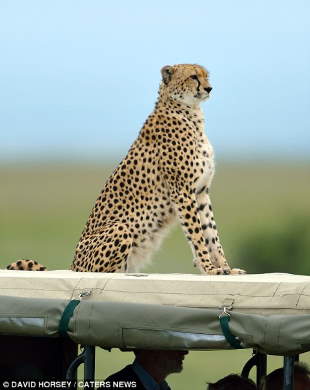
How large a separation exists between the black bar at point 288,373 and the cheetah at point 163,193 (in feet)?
8.75

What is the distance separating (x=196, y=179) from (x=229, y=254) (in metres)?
19.8

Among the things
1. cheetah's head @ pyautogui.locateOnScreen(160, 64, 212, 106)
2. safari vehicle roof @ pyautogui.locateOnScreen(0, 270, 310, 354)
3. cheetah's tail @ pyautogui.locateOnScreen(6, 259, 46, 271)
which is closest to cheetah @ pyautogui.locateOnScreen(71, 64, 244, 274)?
cheetah's head @ pyautogui.locateOnScreen(160, 64, 212, 106)

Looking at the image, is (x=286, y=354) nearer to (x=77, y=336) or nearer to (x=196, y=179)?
(x=77, y=336)

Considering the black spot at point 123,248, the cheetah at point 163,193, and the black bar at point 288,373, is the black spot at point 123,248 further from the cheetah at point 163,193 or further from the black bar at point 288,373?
the black bar at point 288,373

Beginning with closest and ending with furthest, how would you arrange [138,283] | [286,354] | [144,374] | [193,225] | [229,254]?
1. [286,354]
2. [138,283]
3. [144,374]
4. [193,225]
5. [229,254]

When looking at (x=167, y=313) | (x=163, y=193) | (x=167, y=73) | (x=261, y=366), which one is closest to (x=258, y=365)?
(x=261, y=366)

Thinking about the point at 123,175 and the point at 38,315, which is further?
the point at 123,175

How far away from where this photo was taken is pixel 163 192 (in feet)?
26.7

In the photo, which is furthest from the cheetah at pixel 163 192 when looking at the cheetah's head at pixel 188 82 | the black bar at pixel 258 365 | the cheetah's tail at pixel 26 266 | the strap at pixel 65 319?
the strap at pixel 65 319

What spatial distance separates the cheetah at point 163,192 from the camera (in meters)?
7.91

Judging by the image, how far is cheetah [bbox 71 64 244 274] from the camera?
312 inches

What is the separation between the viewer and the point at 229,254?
2784 cm

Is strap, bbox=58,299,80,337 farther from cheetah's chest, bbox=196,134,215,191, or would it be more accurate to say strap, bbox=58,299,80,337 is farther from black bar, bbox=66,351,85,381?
cheetah's chest, bbox=196,134,215,191

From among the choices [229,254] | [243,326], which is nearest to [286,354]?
[243,326]
